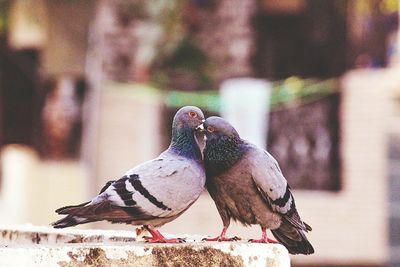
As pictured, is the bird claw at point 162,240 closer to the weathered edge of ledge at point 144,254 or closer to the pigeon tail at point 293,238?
the weathered edge of ledge at point 144,254

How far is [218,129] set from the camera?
4066mm

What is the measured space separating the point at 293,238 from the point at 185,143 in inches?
25.5

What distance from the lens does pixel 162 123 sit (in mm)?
11938

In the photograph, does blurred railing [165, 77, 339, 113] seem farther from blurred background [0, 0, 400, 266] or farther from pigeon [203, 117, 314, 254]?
pigeon [203, 117, 314, 254]

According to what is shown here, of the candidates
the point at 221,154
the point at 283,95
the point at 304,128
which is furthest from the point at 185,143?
the point at 304,128

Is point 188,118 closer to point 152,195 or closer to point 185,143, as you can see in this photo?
point 185,143

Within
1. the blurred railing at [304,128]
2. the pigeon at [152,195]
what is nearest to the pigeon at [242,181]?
the pigeon at [152,195]

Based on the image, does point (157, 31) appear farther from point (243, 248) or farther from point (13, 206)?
→ point (243, 248)

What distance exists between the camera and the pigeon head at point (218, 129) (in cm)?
406

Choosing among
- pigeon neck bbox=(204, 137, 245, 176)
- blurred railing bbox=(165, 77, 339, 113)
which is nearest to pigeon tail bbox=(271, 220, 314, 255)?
pigeon neck bbox=(204, 137, 245, 176)

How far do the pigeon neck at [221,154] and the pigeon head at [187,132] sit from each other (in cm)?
5

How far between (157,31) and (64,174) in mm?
2045

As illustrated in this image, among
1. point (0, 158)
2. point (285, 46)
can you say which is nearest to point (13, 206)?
point (0, 158)

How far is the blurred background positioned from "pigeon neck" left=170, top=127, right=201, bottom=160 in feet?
24.8
